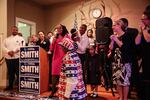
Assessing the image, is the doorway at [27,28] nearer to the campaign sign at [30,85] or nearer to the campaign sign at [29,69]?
the campaign sign at [29,69]

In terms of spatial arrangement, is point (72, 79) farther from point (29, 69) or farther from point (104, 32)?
point (104, 32)

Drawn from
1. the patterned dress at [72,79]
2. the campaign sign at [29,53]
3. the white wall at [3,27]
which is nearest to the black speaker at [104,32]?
the campaign sign at [29,53]

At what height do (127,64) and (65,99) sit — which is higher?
(127,64)

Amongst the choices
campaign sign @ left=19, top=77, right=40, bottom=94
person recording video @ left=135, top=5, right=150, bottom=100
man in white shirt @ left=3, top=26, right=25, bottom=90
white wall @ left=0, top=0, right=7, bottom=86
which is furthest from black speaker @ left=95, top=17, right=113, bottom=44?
white wall @ left=0, top=0, right=7, bottom=86

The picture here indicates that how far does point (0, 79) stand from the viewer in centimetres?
554

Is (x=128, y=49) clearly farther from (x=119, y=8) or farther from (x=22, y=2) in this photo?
(x=22, y=2)

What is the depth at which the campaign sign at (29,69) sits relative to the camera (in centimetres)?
442

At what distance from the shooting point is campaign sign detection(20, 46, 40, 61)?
4.39m

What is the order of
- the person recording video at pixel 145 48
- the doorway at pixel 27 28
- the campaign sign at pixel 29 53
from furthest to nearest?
the doorway at pixel 27 28 → the campaign sign at pixel 29 53 → the person recording video at pixel 145 48

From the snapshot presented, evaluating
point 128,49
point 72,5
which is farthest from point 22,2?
point 128,49

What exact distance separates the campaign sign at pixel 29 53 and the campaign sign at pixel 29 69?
10 centimetres

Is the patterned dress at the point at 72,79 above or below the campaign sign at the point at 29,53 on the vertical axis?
below

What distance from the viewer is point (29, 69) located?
4.51 meters

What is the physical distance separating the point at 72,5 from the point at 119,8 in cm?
161
